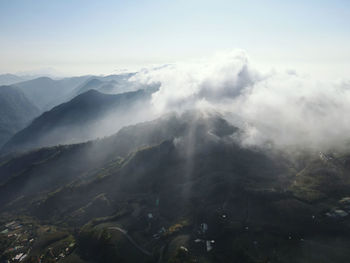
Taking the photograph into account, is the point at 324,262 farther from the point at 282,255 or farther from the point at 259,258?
the point at 259,258

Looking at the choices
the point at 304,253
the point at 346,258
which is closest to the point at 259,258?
the point at 304,253

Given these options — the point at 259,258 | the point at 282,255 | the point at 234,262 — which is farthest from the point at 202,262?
the point at 282,255

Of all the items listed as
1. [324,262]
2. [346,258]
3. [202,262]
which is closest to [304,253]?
[324,262]

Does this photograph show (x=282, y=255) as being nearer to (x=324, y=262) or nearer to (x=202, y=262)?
(x=324, y=262)

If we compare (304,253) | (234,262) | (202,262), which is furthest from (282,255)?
(202,262)

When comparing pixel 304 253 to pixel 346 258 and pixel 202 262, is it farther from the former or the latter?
pixel 202 262

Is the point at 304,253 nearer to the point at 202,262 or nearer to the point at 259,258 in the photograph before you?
the point at 259,258
